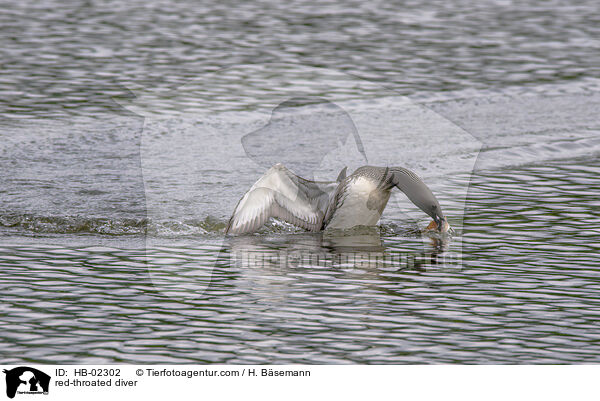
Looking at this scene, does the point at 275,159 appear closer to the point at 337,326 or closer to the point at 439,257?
the point at 439,257

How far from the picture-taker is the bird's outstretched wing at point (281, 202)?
13070 millimetres

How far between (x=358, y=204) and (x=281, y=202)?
90cm

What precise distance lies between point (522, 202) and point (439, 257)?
2839mm

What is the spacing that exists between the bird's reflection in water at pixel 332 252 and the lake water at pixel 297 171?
47 mm

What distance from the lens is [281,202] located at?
43.2 feet

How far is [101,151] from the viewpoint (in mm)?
17422

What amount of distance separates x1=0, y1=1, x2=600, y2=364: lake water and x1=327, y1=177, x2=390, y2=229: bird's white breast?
227mm

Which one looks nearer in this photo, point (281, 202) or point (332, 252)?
point (332, 252)
